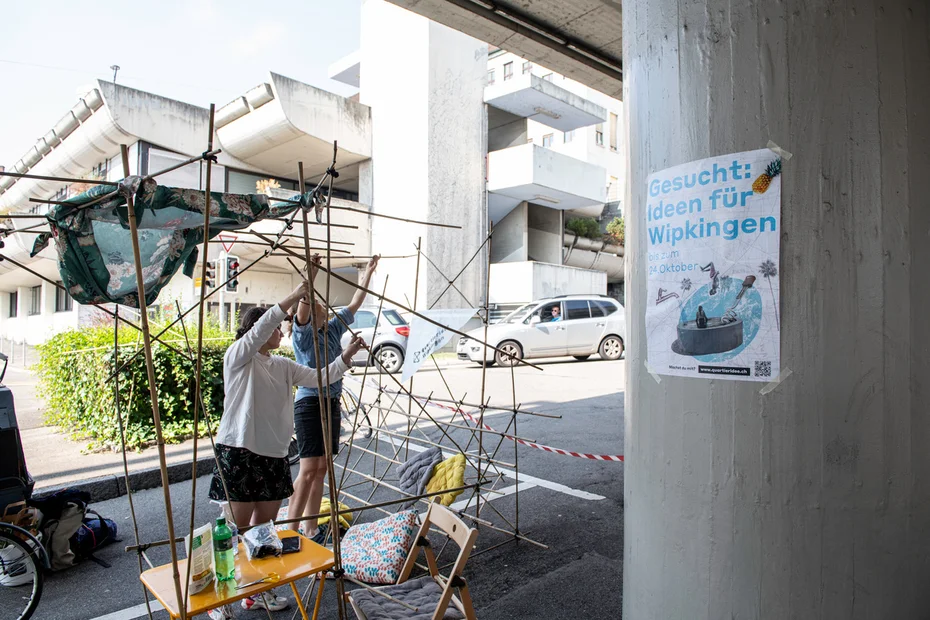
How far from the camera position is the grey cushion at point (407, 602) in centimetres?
287

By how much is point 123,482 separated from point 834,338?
20.3 feet

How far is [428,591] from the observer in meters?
3.15

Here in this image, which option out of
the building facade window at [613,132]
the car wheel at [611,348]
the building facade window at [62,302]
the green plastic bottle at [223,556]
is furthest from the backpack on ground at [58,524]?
the building facade window at [613,132]

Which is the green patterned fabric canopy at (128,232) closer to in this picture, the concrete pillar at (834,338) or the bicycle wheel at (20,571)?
the bicycle wheel at (20,571)

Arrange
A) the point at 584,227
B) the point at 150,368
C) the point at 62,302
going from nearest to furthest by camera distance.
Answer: the point at 150,368 → the point at 62,302 → the point at 584,227

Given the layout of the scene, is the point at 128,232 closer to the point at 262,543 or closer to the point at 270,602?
the point at 262,543

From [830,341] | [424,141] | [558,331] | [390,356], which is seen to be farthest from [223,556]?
[424,141]

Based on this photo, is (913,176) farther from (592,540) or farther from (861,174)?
(592,540)

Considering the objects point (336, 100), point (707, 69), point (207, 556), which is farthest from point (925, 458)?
point (336, 100)

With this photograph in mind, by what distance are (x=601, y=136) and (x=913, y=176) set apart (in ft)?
111

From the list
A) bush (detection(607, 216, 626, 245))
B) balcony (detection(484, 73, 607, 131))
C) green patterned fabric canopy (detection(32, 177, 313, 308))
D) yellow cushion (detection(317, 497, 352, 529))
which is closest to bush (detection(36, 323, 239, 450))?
yellow cushion (detection(317, 497, 352, 529))

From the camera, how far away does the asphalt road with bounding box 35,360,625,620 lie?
368 centimetres

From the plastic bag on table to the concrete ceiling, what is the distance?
16.1ft

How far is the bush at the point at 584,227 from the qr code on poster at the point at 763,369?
80.0 feet
